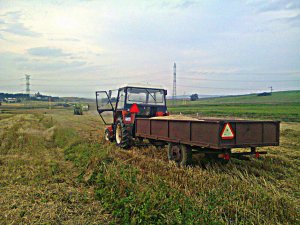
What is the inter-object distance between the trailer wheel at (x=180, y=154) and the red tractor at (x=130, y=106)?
244cm

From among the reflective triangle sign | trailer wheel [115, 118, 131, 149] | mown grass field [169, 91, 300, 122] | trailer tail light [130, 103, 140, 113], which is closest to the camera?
the reflective triangle sign

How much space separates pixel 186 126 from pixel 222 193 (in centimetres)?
204

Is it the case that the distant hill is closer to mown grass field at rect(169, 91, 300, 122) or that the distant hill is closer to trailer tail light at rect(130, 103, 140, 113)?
mown grass field at rect(169, 91, 300, 122)

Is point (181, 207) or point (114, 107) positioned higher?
point (114, 107)

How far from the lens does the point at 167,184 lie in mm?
4723

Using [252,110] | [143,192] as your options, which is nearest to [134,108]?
[143,192]

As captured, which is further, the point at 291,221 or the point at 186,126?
the point at 186,126

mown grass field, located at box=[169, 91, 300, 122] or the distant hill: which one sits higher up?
the distant hill

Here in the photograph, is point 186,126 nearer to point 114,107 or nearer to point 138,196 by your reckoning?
point 138,196


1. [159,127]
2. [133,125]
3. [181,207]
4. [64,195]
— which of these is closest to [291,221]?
[181,207]

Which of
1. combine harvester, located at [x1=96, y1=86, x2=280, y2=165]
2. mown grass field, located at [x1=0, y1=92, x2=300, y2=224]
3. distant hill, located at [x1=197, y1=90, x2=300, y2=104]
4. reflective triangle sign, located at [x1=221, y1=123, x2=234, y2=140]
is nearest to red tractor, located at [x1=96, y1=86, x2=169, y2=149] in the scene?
combine harvester, located at [x1=96, y1=86, x2=280, y2=165]

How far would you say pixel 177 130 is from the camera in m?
6.37

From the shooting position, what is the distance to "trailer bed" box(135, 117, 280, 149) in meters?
5.24

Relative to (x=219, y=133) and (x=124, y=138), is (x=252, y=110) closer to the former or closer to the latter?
(x=124, y=138)
